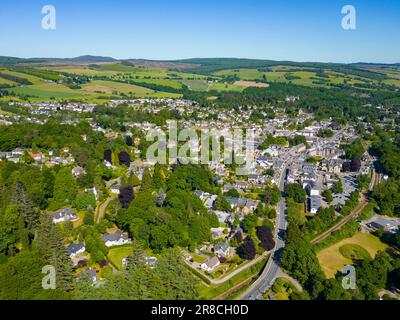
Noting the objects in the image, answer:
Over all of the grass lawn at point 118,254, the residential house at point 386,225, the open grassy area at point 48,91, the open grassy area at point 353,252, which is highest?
the open grassy area at point 48,91

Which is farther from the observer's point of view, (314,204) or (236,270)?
(314,204)

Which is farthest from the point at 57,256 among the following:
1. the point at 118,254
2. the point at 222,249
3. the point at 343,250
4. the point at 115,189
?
the point at 343,250

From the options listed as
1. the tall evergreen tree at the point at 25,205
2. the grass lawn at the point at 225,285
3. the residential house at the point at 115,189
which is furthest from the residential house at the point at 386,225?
the tall evergreen tree at the point at 25,205

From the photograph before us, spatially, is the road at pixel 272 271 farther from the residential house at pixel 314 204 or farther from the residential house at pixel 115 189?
the residential house at pixel 115 189

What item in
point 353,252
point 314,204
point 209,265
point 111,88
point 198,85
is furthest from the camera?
point 198,85

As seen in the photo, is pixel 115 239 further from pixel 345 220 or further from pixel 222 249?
pixel 345 220

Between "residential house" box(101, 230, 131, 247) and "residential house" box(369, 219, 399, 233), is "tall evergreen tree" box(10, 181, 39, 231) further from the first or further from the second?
"residential house" box(369, 219, 399, 233)
